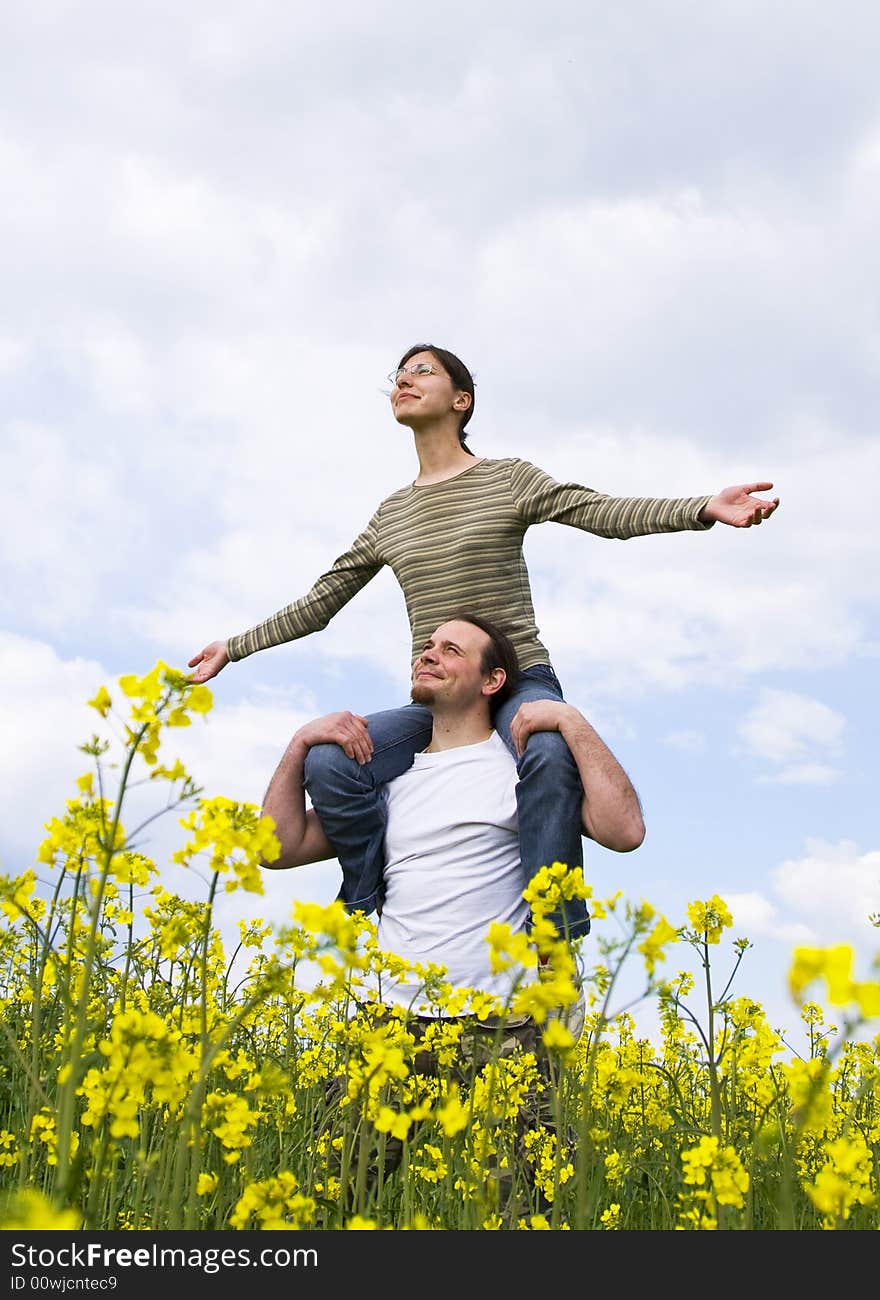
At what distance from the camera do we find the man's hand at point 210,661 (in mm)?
5746

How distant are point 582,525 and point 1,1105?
148 inches

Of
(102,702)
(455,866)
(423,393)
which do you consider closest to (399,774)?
(455,866)

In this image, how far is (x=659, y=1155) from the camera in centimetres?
441

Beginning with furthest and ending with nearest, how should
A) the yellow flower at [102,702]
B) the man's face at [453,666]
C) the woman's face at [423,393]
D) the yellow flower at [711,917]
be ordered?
the woman's face at [423,393]
the man's face at [453,666]
the yellow flower at [711,917]
the yellow flower at [102,702]

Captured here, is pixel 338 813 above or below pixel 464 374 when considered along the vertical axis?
below

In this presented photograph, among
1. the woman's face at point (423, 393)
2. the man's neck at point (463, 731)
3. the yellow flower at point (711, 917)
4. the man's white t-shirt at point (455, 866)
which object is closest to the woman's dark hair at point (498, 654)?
the man's neck at point (463, 731)

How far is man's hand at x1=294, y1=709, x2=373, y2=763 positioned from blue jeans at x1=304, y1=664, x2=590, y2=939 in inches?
1.4

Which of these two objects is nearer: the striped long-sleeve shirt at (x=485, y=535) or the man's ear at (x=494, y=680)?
the man's ear at (x=494, y=680)

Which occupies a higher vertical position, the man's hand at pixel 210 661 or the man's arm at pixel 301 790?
the man's hand at pixel 210 661

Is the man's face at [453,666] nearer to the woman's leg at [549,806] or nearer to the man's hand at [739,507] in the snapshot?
the woman's leg at [549,806]

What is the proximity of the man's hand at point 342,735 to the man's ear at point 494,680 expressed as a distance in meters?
0.53
